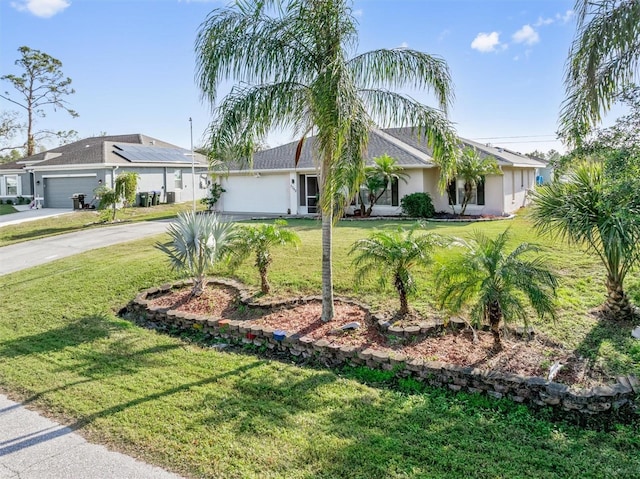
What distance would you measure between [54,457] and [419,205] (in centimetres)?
1798

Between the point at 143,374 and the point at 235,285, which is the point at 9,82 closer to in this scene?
the point at 235,285

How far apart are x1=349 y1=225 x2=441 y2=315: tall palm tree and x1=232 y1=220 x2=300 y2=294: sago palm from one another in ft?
6.35

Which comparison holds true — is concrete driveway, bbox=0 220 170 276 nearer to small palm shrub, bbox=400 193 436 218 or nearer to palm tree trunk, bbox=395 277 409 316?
small palm shrub, bbox=400 193 436 218

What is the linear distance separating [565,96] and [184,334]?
7628 mm

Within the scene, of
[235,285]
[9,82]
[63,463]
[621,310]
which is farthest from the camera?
[9,82]

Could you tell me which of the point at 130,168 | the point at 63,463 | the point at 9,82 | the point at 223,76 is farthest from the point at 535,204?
the point at 9,82

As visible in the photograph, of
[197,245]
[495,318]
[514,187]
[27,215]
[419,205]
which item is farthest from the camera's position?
[27,215]

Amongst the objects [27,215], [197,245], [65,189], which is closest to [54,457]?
[197,245]

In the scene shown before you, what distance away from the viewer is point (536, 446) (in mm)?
4246

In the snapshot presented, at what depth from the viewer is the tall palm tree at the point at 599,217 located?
6418mm

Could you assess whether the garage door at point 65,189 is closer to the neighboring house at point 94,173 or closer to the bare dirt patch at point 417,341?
the neighboring house at point 94,173

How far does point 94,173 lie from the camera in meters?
28.0

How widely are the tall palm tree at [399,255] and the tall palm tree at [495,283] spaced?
914 millimetres

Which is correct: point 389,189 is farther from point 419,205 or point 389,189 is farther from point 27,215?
point 27,215
